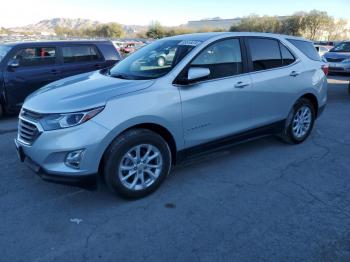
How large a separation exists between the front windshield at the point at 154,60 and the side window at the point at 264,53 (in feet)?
2.93

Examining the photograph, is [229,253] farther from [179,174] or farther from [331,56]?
[331,56]

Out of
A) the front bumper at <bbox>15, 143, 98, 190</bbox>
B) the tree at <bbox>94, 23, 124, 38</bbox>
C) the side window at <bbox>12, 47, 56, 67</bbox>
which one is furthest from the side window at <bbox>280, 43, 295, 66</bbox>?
the tree at <bbox>94, 23, 124, 38</bbox>

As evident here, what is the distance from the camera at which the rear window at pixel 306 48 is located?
207 inches

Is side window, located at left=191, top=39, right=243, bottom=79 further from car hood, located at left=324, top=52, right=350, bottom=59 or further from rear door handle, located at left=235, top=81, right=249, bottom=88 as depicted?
car hood, located at left=324, top=52, right=350, bottom=59

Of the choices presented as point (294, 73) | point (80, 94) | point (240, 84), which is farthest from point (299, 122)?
point (80, 94)

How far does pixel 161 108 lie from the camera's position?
11.8 feet

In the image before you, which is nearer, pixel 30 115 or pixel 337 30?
pixel 30 115

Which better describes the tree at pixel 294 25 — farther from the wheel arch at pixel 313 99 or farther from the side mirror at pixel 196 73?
the side mirror at pixel 196 73

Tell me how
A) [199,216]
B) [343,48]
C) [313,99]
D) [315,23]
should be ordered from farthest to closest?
[315,23]
[343,48]
[313,99]
[199,216]

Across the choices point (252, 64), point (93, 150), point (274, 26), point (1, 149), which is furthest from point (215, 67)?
point (274, 26)

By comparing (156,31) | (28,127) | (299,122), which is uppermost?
(156,31)

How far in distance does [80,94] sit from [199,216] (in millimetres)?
1727

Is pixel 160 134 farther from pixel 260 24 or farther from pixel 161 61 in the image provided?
pixel 260 24

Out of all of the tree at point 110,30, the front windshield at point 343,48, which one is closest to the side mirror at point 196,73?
the front windshield at point 343,48
